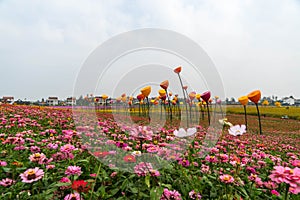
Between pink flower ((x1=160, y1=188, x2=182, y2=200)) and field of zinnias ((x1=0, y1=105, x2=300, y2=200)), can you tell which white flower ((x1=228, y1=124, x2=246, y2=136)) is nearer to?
field of zinnias ((x1=0, y1=105, x2=300, y2=200))

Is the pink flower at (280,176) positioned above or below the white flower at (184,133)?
below

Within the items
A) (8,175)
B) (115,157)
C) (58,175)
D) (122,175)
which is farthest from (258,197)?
(8,175)

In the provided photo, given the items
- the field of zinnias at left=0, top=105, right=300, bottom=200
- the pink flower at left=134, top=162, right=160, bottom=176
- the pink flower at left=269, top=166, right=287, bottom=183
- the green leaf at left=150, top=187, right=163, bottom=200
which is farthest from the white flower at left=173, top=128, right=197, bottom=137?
the pink flower at left=269, top=166, right=287, bottom=183

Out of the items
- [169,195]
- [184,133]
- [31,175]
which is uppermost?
[184,133]

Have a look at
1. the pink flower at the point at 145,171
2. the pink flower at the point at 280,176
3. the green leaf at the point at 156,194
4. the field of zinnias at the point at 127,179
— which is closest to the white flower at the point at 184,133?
the field of zinnias at the point at 127,179

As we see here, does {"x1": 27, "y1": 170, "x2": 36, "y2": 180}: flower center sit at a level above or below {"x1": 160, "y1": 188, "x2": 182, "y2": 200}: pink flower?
above

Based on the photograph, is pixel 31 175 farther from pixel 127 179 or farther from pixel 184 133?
pixel 184 133

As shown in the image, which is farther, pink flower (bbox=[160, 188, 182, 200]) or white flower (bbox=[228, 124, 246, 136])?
white flower (bbox=[228, 124, 246, 136])

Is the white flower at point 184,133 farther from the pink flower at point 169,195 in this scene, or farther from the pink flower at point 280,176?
the pink flower at point 280,176

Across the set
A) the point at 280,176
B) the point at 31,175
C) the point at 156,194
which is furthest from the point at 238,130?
the point at 31,175

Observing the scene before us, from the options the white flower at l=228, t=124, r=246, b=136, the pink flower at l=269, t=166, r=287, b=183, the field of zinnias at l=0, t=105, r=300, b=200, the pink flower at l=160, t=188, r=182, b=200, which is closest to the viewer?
the pink flower at l=269, t=166, r=287, b=183

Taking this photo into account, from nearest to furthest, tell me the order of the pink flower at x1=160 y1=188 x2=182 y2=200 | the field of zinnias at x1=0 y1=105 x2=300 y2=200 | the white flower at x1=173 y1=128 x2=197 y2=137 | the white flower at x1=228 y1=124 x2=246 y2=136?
the field of zinnias at x1=0 y1=105 x2=300 y2=200 < the pink flower at x1=160 y1=188 x2=182 y2=200 < the white flower at x1=228 y1=124 x2=246 y2=136 < the white flower at x1=173 y1=128 x2=197 y2=137

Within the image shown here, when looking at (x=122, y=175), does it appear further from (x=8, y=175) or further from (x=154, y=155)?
(x=8, y=175)

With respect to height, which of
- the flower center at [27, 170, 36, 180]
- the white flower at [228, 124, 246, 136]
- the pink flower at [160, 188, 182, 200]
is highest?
the white flower at [228, 124, 246, 136]
